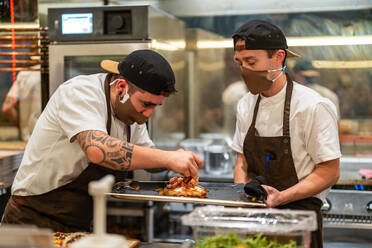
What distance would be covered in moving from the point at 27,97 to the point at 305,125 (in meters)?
2.41

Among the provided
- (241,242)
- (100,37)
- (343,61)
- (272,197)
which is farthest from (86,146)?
(343,61)

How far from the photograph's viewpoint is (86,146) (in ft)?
6.81

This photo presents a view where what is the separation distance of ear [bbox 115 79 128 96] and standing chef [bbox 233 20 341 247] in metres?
0.67

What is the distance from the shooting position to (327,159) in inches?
93.8

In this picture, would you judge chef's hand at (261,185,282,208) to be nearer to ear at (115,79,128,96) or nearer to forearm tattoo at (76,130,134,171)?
forearm tattoo at (76,130,134,171)

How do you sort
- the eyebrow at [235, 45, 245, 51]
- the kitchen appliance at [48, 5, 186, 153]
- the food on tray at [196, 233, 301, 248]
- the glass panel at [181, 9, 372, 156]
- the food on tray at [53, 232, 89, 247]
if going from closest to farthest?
the food on tray at [196, 233, 301, 248], the food on tray at [53, 232, 89, 247], the eyebrow at [235, 45, 245, 51], the kitchen appliance at [48, 5, 186, 153], the glass panel at [181, 9, 372, 156]

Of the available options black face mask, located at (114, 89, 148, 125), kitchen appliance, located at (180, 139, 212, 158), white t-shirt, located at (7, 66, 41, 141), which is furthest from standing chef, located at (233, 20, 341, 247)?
white t-shirt, located at (7, 66, 41, 141)

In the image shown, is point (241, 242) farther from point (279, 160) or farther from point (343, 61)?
point (343, 61)

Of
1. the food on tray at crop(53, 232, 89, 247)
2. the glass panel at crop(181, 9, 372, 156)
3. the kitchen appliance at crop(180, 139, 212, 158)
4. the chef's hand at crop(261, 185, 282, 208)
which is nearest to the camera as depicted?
the food on tray at crop(53, 232, 89, 247)

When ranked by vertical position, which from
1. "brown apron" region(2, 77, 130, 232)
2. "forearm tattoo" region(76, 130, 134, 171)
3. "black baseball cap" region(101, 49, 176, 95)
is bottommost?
"brown apron" region(2, 77, 130, 232)

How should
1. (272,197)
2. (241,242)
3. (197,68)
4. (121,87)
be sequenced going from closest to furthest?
(241,242)
(121,87)
(272,197)
(197,68)

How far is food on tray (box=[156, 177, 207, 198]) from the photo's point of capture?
230cm

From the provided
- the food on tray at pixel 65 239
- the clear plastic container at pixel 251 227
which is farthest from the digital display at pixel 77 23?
the clear plastic container at pixel 251 227

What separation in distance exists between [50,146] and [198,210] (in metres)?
0.99
